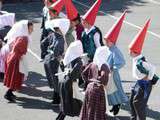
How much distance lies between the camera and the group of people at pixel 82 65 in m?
8.88

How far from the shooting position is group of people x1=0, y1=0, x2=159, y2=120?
8.88 m

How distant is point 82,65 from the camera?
9555 mm

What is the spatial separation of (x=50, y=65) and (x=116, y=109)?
148 cm

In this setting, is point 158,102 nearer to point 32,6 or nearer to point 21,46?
point 21,46

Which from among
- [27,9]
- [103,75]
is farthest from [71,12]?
[27,9]

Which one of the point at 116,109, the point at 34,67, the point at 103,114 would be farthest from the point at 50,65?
the point at 34,67

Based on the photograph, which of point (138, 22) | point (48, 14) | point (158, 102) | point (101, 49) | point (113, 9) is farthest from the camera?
point (113, 9)

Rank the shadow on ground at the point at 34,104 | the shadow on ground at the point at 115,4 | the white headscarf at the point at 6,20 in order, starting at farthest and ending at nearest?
the shadow on ground at the point at 115,4, the white headscarf at the point at 6,20, the shadow on ground at the point at 34,104

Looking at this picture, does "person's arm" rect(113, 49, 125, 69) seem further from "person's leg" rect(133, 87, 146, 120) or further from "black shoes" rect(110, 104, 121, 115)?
"person's leg" rect(133, 87, 146, 120)

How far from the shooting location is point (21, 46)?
10945mm

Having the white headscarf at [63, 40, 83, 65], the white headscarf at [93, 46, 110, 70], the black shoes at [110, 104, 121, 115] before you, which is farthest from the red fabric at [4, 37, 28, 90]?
the white headscarf at [93, 46, 110, 70]

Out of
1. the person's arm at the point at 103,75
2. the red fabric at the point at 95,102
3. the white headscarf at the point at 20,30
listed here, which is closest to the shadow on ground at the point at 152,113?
the red fabric at the point at 95,102

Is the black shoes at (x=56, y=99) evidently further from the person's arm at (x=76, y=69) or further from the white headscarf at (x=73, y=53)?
the white headscarf at (x=73, y=53)

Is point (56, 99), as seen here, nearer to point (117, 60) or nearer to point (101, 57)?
point (117, 60)
